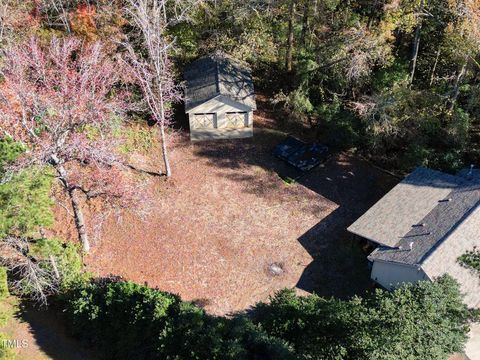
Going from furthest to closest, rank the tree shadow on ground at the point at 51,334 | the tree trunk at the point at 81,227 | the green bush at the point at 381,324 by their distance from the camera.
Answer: the tree trunk at the point at 81,227
the tree shadow on ground at the point at 51,334
the green bush at the point at 381,324

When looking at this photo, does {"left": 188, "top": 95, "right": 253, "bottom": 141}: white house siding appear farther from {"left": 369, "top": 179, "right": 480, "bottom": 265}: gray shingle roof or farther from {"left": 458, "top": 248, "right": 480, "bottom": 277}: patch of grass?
{"left": 458, "top": 248, "right": 480, "bottom": 277}: patch of grass

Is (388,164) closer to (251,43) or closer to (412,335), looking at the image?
(251,43)

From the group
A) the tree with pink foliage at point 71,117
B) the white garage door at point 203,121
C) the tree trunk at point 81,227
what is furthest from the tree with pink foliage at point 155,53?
the tree trunk at point 81,227

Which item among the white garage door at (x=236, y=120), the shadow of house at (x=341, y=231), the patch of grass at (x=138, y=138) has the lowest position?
the shadow of house at (x=341, y=231)

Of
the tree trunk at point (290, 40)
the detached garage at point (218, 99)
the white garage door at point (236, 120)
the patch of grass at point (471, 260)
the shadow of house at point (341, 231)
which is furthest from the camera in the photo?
the white garage door at point (236, 120)

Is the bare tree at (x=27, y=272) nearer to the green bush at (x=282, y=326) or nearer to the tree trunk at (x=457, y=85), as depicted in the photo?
the green bush at (x=282, y=326)

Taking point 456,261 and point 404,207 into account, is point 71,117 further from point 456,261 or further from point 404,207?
point 456,261

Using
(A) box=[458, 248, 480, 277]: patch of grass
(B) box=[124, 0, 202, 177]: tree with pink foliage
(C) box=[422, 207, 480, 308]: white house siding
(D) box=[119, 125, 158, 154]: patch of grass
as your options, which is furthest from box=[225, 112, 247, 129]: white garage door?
(A) box=[458, 248, 480, 277]: patch of grass
